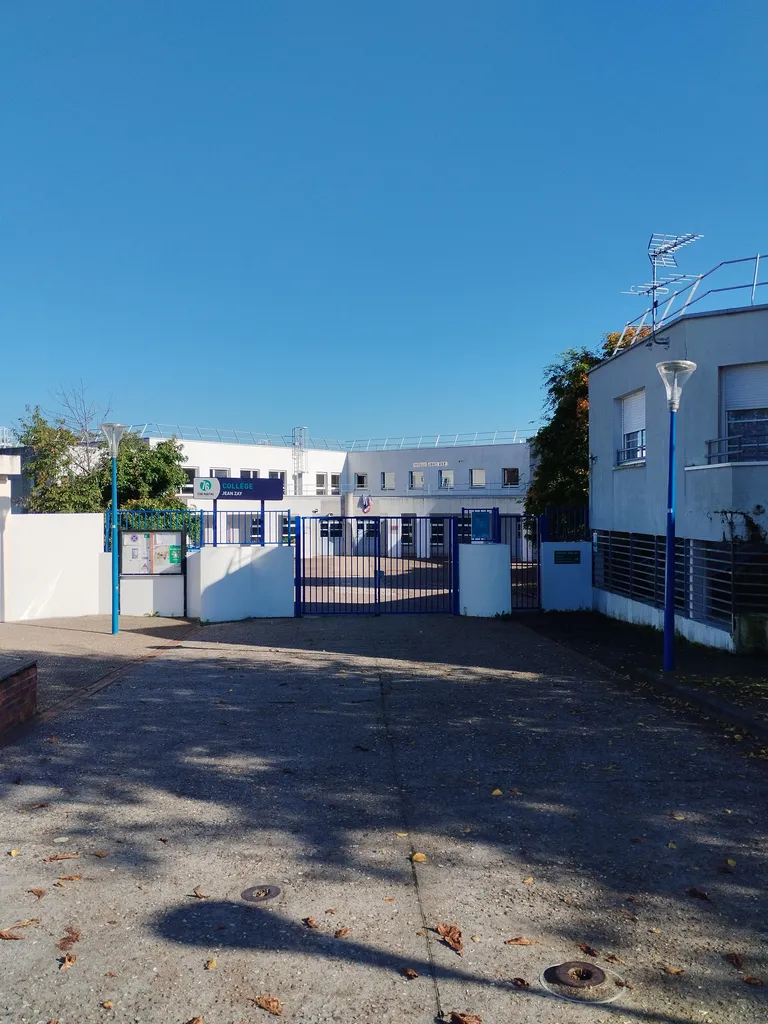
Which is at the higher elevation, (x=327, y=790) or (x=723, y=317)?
(x=723, y=317)

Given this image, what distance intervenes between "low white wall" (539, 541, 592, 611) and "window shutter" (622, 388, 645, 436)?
3.10 meters

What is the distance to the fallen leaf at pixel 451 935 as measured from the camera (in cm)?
397

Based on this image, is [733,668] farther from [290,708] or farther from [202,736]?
[202,736]

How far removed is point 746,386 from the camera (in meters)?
13.2

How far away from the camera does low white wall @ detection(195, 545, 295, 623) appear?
56.0ft

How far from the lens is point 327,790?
6363 millimetres

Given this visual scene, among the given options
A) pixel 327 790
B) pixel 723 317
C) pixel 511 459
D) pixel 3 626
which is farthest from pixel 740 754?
pixel 511 459

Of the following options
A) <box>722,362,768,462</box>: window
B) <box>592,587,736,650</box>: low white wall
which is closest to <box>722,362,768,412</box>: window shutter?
<box>722,362,768,462</box>: window

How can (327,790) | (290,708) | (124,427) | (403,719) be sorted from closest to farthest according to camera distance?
(327,790) → (403,719) → (290,708) → (124,427)

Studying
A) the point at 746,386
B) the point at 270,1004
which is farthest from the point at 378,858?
the point at 746,386

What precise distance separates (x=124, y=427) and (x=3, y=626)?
15.9ft

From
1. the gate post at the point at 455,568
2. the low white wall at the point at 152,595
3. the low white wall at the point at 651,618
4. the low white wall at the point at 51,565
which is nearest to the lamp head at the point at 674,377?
the low white wall at the point at 651,618

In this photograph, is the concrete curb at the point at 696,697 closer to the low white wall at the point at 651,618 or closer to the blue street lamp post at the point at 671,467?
the blue street lamp post at the point at 671,467

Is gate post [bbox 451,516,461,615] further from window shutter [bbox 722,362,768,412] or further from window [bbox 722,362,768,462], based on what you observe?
window shutter [bbox 722,362,768,412]
